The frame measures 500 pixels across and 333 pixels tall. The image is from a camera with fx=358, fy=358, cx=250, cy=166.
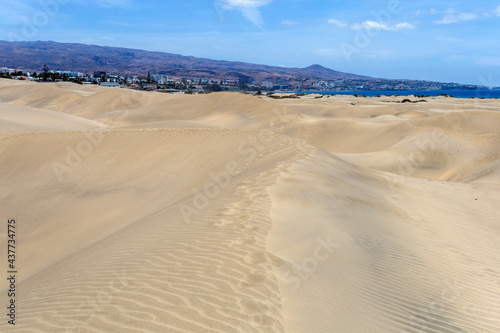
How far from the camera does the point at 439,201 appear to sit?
37.6 ft

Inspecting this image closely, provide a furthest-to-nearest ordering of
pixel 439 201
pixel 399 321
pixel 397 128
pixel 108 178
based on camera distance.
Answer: pixel 397 128
pixel 108 178
pixel 439 201
pixel 399 321

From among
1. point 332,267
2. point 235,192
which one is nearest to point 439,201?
point 235,192

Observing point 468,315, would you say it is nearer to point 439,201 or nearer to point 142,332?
point 142,332

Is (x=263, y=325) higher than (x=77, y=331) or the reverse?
higher

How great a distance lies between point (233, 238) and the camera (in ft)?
16.8

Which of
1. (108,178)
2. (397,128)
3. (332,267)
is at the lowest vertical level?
(108,178)

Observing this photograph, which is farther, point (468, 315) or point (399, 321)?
point (468, 315)

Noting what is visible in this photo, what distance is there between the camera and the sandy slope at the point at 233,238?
3756 millimetres

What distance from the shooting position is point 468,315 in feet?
15.0

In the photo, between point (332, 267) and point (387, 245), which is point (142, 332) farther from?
point (387, 245)

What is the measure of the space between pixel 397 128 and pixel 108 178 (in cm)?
2133

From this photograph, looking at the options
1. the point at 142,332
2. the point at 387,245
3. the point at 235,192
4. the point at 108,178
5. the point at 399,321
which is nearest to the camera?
the point at 142,332

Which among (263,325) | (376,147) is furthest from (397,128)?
(263,325)

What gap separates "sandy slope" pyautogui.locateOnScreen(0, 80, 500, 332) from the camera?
376 centimetres
